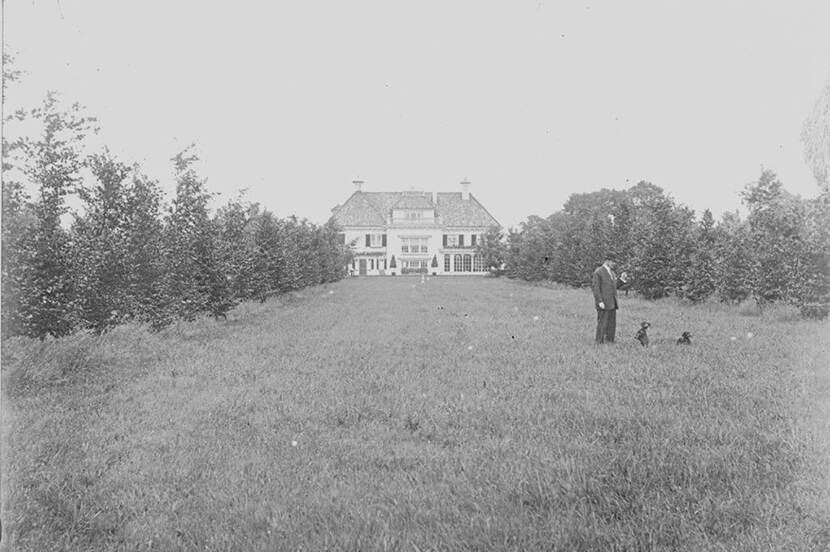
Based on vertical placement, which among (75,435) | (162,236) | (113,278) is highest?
(162,236)

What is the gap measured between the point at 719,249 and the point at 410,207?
199 ft

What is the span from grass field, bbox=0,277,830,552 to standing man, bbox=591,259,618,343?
4.18 feet

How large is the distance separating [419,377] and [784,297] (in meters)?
11.5

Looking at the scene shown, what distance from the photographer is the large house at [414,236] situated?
76812mm

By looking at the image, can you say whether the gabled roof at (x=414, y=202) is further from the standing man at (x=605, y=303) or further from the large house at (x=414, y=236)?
the standing man at (x=605, y=303)

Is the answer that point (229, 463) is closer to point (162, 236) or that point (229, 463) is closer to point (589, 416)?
point (589, 416)

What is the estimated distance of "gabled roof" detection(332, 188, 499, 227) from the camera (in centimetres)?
7731

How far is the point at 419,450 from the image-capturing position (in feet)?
14.5

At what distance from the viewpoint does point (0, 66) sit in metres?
2.44

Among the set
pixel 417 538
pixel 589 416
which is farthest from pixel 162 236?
pixel 417 538

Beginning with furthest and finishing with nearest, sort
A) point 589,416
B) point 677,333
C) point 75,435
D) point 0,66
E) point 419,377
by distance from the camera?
point 677,333 < point 419,377 < point 589,416 < point 75,435 < point 0,66

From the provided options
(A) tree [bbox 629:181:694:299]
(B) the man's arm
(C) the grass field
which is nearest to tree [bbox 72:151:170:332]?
(C) the grass field

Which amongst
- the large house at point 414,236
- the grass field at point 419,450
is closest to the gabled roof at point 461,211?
the large house at point 414,236

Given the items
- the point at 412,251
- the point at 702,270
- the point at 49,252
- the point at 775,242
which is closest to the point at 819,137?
the point at 49,252
